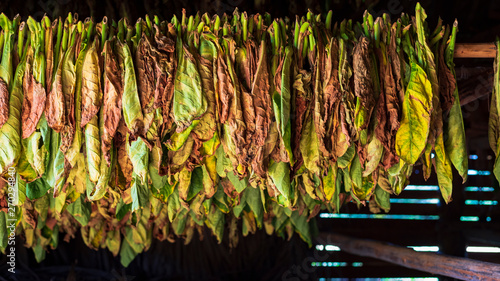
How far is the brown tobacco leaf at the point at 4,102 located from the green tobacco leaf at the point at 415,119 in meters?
0.94

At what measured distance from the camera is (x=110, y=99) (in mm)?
1132

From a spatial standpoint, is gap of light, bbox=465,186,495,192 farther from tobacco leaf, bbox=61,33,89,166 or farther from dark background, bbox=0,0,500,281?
tobacco leaf, bbox=61,33,89,166

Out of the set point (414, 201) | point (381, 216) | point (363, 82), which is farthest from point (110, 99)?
point (414, 201)

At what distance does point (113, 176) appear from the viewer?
4.01 ft

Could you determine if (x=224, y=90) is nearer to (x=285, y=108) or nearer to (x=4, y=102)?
(x=285, y=108)

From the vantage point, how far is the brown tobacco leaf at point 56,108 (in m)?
1.12

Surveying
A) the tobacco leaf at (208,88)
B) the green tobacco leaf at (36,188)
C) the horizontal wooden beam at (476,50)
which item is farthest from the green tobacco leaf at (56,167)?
the horizontal wooden beam at (476,50)

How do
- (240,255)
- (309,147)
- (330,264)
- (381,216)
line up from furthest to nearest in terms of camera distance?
(381,216) → (330,264) → (240,255) → (309,147)

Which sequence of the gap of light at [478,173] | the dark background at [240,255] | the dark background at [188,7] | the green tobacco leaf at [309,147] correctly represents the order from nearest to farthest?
the green tobacco leaf at [309,147], the dark background at [188,7], the dark background at [240,255], the gap of light at [478,173]

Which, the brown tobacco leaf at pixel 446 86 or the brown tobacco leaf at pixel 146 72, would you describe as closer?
the brown tobacco leaf at pixel 146 72

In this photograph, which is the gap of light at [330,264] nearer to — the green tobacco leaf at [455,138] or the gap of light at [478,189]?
the gap of light at [478,189]

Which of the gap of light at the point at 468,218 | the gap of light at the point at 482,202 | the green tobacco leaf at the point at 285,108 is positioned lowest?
the gap of light at the point at 468,218

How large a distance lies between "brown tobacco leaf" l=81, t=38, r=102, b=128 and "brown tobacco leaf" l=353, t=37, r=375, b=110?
0.61 meters

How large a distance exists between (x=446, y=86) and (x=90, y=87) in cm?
89
